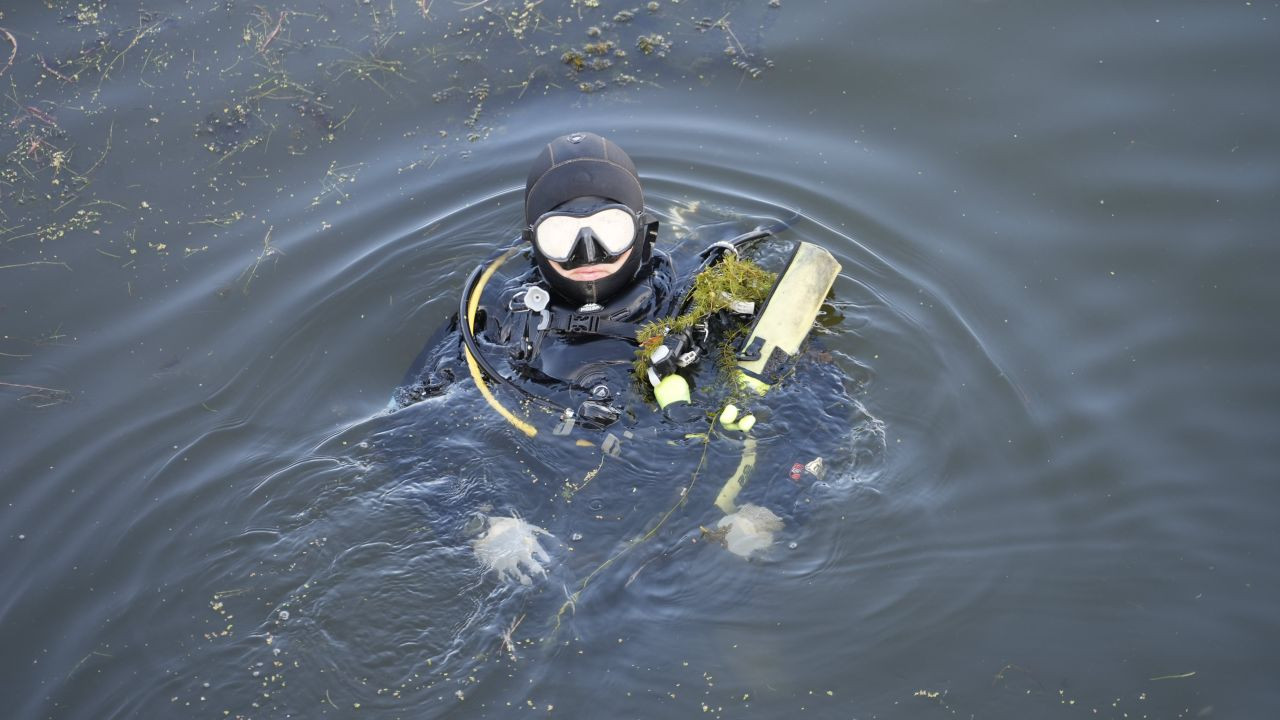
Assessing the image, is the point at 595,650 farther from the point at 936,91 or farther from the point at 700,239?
the point at 936,91

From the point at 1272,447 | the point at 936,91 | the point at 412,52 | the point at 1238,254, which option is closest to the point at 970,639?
the point at 1272,447

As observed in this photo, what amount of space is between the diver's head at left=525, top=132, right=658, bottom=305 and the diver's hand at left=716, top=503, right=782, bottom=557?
134 centimetres

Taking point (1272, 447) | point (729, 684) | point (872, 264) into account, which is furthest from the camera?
point (872, 264)

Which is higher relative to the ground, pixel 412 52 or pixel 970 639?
pixel 412 52

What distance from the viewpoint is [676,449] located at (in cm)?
448

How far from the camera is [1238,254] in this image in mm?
5301

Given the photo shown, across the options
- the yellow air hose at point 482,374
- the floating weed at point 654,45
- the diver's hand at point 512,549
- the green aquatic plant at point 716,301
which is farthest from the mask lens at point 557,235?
the floating weed at point 654,45

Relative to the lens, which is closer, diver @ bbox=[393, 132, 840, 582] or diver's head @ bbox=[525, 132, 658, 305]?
diver @ bbox=[393, 132, 840, 582]

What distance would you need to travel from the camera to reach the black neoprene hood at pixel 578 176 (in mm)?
4531

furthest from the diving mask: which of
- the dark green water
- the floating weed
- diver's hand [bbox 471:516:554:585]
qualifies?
the floating weed

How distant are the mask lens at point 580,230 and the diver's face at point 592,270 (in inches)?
4.0

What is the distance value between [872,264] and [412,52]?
3885mm

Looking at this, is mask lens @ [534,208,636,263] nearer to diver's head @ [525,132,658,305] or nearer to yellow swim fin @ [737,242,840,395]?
diver's head @ [525,132,658,305]

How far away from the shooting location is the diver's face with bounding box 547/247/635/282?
4.60m
